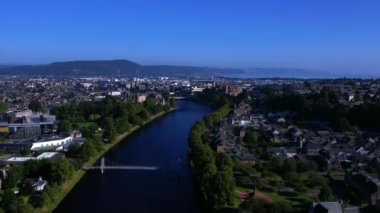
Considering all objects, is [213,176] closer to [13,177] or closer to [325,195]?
[325,195]

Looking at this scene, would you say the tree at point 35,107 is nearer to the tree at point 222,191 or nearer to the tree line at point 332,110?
the tree line at point 332,110

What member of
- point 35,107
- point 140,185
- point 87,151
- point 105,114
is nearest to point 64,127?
point 105,114

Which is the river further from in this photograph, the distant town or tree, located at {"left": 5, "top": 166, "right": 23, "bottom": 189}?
tree, located at {"left": 5, "top": 166, "right": 23, "bottom": 189}

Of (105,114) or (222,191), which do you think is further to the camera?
(105,114)

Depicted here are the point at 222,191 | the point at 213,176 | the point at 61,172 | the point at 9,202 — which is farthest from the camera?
the point at 61,172

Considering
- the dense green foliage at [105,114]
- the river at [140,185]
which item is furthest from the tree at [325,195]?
the dense green foliage at [105,114]

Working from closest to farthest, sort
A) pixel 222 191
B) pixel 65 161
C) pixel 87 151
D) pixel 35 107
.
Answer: pixel 222 191 → pixel 65 161 → pixel 87 151 → pixel 35 107

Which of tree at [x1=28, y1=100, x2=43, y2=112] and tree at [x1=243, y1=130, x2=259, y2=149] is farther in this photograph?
tree at [x1=28, y1=100, x2=43, y2=112]

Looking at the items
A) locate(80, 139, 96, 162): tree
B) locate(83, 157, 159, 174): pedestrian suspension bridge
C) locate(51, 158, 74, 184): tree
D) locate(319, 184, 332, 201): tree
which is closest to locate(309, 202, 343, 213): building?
locate(319, 184, 332, 201): tree

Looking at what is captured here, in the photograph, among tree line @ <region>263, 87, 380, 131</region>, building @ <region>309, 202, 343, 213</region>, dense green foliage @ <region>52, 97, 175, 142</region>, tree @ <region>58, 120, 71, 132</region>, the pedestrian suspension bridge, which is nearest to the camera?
building @ <region>309, 202, 343, 213</region>
